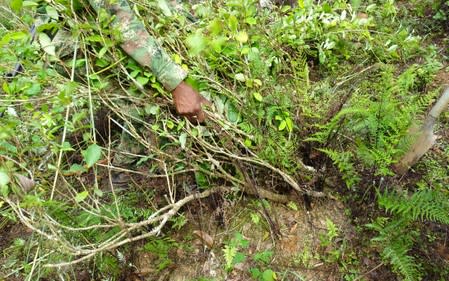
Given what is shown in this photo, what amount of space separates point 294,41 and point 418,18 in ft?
4.90

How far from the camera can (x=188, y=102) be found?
264cm

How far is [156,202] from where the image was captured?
283 cm

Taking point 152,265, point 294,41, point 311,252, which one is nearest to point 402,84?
point 294,41

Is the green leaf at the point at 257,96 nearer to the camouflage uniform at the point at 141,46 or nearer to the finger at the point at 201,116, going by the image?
the finger at the point at 201,116

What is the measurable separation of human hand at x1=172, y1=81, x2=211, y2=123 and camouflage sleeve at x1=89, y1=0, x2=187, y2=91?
6 centimetres

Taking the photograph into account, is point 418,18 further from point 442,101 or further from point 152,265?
point 152,265

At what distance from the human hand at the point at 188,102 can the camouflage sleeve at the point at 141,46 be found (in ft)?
0.20

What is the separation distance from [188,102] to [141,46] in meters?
0.46

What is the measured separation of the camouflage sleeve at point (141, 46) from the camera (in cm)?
254

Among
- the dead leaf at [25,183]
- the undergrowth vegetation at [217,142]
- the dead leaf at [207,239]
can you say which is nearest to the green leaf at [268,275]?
the undergrowth vegetation at [217,142]

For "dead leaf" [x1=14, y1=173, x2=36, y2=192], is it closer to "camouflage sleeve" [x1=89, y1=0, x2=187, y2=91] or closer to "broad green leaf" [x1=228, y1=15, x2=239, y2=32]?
"camouflage sleeve" [x1=89, y1=0, x2=187, y2=91]

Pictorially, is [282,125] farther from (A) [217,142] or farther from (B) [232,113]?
(A) [217,142]

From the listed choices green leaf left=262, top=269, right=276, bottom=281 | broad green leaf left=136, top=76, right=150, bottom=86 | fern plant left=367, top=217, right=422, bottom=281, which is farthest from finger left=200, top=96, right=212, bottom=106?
fern plant left=367, top=217, right=422, bottom=281

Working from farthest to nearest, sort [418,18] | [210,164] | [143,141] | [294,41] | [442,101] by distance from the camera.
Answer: [418,18] < [294,41] < [210,164] < [143,141] < [442,101]
